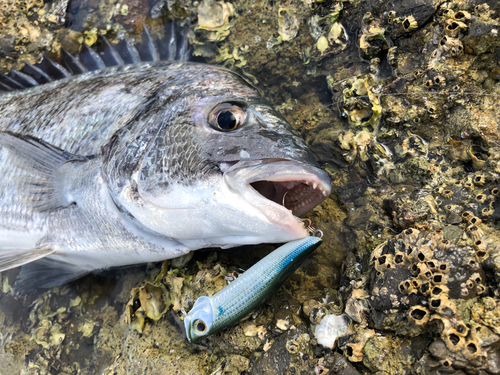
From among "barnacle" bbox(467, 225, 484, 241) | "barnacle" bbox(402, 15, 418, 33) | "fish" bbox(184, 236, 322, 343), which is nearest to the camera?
"barnacle" bbox(467, 225, 484, 241)

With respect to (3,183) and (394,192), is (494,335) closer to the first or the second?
(394,192)

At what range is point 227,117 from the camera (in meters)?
1.97

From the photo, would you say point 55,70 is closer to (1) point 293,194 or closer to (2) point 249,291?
(1) point 293,194

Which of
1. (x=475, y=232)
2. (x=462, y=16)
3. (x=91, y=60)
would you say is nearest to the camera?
(x=475, y=232)

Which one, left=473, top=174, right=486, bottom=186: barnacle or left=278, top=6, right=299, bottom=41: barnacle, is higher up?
left=278, top=6, right=299, bottom=41: barnacle

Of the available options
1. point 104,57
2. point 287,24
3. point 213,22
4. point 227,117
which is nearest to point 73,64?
point 104,57

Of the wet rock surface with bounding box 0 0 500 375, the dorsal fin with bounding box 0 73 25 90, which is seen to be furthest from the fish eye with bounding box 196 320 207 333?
the dorsal fin with bounding box 0 73 25 90

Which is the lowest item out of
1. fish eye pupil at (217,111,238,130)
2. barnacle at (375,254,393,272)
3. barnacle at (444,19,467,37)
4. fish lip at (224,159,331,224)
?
barnacle at (375,254,393,272)

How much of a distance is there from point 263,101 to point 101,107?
1.30 metres

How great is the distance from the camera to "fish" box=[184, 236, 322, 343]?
1.87m

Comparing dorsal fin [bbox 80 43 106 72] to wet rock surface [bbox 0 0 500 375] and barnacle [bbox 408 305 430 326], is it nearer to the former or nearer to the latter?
wet rock surface [bbox 0 0 500 375]

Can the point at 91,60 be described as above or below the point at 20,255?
above

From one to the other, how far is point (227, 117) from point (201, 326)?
4.25ft

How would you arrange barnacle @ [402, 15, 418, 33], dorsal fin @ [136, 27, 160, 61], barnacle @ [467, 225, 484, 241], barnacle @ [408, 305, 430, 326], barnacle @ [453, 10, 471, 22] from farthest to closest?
dorsal fin @ [136, 27, 160, 61] → barnacle @ [402, 15, 418, 33] → barnacle @ [453, 10, 471, 22] → barnacle @ [467, 225, 484, 241] → barnacle @ [408, 305, 430, 326]
